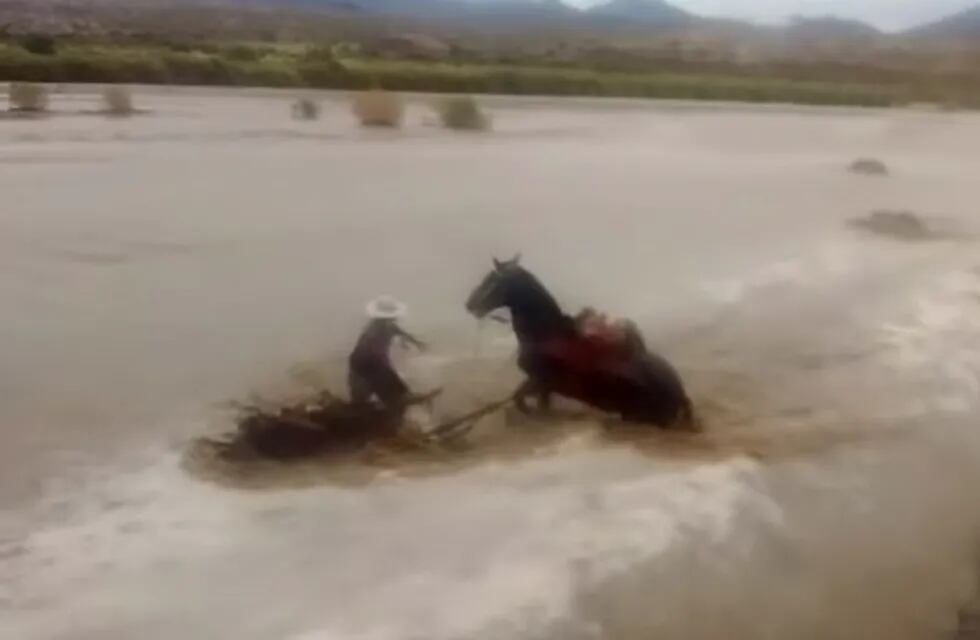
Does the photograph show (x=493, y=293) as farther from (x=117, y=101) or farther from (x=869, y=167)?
(x=869, y=167)

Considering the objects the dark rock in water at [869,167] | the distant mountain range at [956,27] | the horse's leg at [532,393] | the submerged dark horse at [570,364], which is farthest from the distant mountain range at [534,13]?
the horse's leg at [532,393]

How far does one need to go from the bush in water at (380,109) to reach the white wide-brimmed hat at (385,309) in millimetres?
171

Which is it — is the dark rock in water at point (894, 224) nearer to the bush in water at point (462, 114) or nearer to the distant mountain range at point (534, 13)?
the distant mountain range at point (534, 13)

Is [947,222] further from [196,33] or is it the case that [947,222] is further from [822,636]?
[196,33]

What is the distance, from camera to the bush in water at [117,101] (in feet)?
3.93

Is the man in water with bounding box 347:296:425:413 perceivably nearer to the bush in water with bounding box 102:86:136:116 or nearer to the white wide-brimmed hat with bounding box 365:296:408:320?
the white wide-brimmed hat with bounding box 365:296:408:320

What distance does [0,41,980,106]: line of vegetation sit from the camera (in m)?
1.19

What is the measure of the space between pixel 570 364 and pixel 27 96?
539 millimetres

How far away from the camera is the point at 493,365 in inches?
51.1

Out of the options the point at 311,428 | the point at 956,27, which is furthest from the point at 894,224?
the point at 311,428

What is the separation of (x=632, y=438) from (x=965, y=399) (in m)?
0.42

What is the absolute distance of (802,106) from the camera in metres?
1.49

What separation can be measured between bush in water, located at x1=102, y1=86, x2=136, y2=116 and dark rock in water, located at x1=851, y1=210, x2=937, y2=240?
0.77 meters

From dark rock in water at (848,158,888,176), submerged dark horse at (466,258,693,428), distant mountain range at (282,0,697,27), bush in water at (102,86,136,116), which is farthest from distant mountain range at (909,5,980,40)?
bush in water at (102,86,136,116)
